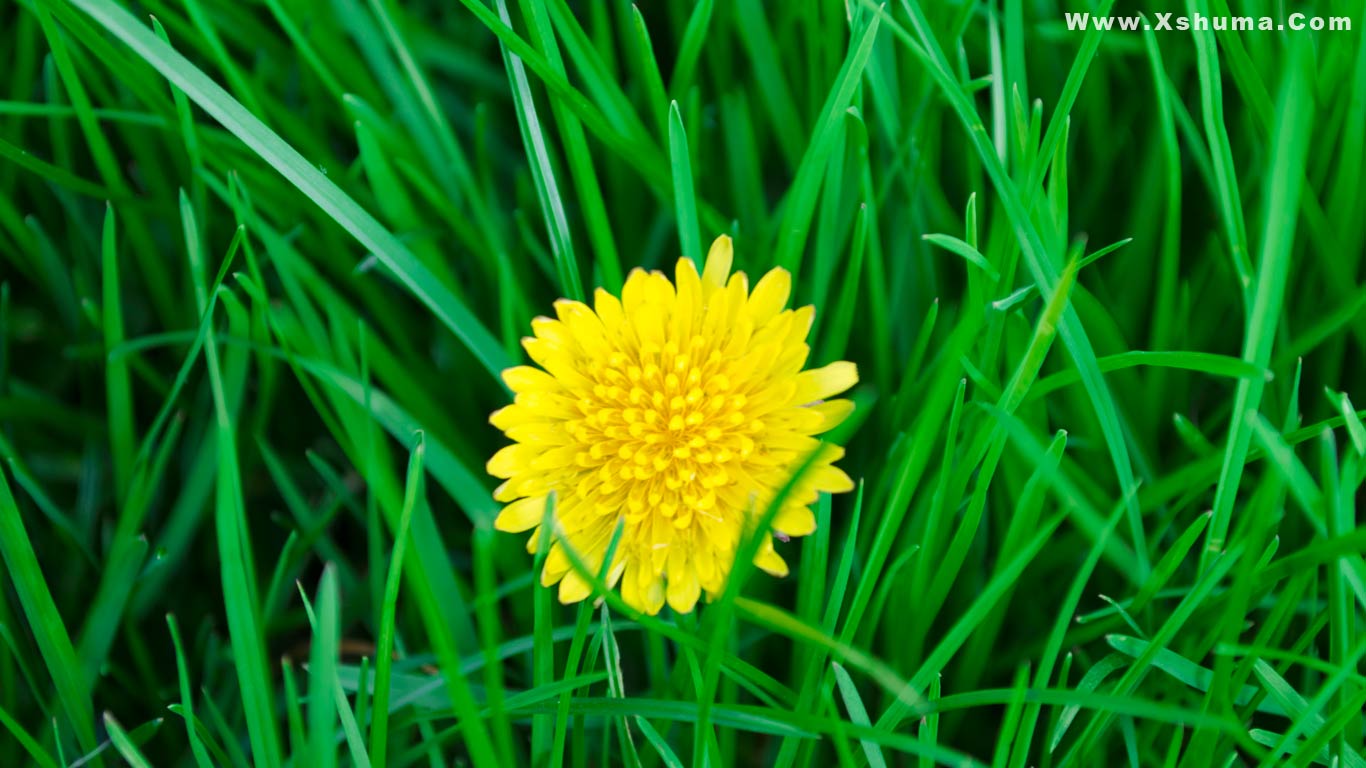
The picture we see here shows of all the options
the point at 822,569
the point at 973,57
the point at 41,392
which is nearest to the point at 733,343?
the point at 822,569

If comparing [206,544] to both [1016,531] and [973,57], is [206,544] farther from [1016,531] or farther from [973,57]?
[973,57]

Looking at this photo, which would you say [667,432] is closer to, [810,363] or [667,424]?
[667,424]

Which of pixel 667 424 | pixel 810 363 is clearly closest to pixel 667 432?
pixel 667 424

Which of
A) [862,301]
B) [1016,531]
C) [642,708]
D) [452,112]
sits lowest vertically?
[642,708]

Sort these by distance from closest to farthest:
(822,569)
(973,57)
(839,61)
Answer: (822,569) < (839,61) < (973,57)
